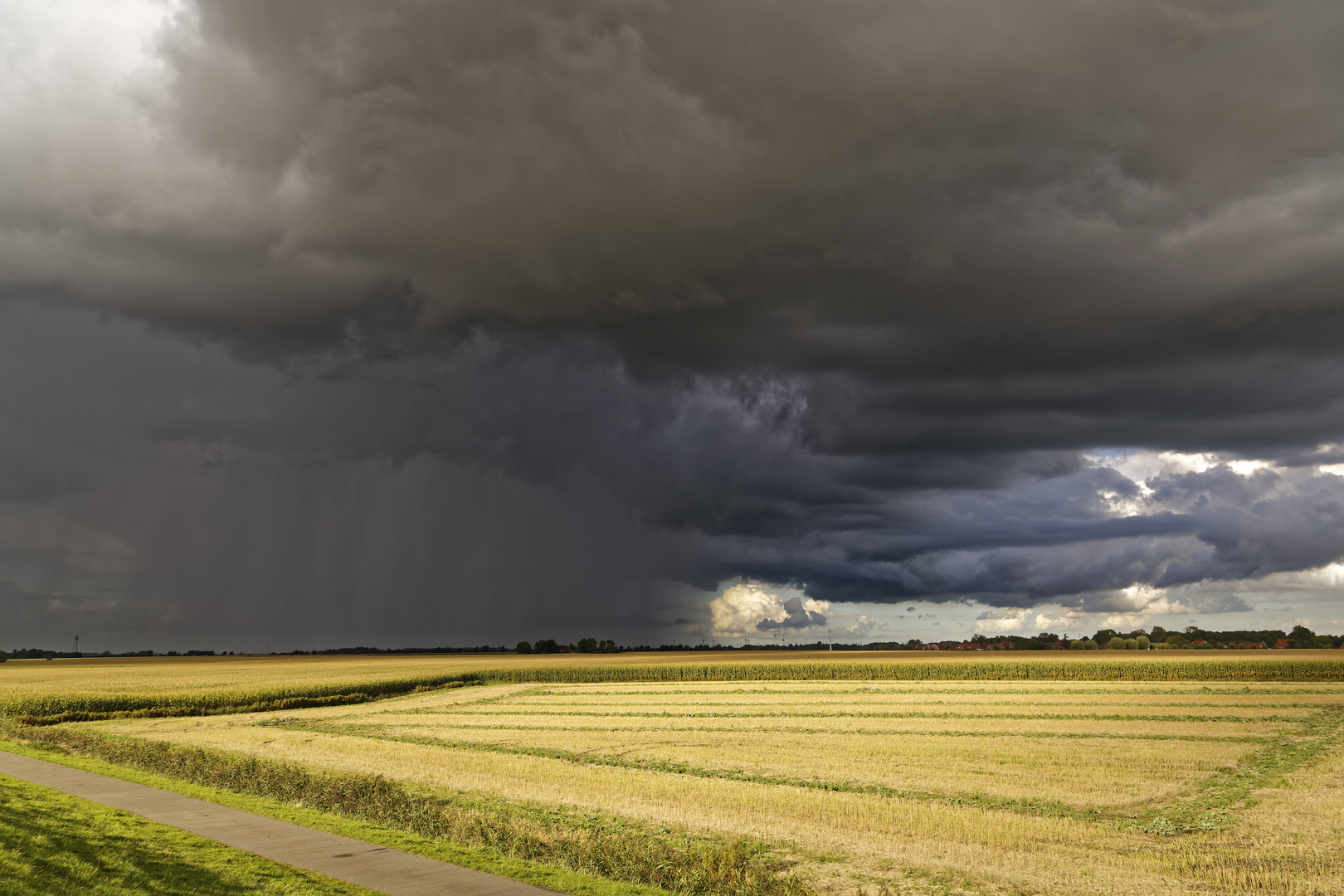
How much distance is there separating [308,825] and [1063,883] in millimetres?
17756

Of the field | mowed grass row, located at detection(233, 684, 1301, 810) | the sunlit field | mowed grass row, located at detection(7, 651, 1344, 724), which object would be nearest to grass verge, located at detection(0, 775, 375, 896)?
the field

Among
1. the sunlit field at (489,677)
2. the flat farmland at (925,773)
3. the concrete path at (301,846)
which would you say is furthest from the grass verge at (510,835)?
the sunlit field at (489,677)

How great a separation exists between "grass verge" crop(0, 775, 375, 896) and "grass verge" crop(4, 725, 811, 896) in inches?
138

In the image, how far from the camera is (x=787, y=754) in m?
38.2

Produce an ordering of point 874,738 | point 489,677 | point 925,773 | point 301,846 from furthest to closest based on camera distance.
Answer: point 489,677 < point 874,738 < point 925,773 < point 301,846

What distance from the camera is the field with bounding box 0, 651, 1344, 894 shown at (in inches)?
800

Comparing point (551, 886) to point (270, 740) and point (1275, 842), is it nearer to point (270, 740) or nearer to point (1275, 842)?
point (1275, 842)

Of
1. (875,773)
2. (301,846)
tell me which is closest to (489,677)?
(875,773)

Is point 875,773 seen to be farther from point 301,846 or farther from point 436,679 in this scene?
point 436,679

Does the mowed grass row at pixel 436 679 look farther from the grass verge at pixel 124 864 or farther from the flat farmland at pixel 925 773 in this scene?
the grass verge at pixel 124 864

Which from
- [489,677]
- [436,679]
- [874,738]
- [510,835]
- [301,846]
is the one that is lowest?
[489,677]

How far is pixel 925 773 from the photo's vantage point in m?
32.7

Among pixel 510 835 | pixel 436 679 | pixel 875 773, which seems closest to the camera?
pixel 510 835

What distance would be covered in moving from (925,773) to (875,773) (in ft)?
6.13
